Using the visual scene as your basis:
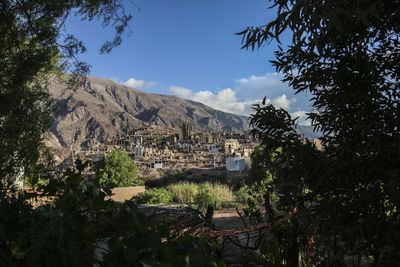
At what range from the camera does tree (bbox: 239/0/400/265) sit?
6.40ft

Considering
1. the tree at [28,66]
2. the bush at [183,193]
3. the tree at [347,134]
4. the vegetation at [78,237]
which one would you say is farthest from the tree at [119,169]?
the vegetation at [78,237]

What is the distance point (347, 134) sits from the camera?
2.59 m

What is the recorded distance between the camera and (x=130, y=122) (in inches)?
6560

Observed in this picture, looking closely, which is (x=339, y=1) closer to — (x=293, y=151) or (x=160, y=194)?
(x=293, y=151)

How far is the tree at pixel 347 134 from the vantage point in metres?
1.95

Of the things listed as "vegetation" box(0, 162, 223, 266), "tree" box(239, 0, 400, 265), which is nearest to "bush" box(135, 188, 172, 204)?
"tree" box(239, 0, 400, 265)

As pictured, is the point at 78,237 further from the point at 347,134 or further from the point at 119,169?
the point at 119,169

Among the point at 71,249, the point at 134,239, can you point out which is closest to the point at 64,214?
the point at 71,249

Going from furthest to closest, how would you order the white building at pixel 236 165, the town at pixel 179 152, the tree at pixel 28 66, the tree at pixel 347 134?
1. the town at pixel 179 152
2. the white building at pixel 236 165
3. the tree at pixel 28 66
4. the tree at pixel 347 134

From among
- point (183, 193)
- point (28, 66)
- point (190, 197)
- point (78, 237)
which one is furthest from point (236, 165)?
point (78, 237)

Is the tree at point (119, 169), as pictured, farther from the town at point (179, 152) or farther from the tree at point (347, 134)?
the tree at point (347, 134)

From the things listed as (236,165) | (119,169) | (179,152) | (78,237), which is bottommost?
(236,165)

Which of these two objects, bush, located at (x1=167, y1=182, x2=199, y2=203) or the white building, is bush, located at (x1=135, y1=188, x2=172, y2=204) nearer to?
bush, located at (x1=167, y1=182, x2=199, y2=203)

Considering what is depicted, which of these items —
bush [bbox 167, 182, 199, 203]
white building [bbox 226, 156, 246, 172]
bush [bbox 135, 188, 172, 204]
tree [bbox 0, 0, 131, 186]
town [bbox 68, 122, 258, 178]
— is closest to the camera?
tree [bbox 0, 0, 131, 186]
